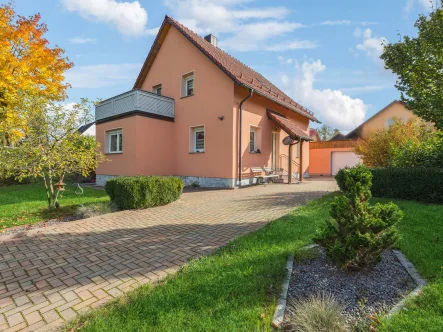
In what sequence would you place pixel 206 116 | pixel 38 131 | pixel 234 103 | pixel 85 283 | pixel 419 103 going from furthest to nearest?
1. pixel 206 116
2. pixel 234 103
3. pixel 38 131
4. pixel 419 103
5. pixel 85 283

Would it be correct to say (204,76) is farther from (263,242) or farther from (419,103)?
(263,242)

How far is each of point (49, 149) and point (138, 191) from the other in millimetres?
2422

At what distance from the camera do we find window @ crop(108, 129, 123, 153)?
13.8m

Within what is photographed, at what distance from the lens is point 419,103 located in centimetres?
541

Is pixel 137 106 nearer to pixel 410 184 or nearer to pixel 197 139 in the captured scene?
pixel 197 139

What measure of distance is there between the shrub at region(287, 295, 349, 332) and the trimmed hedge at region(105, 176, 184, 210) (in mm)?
5473

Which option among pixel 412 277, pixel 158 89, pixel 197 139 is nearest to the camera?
pixel 412 277

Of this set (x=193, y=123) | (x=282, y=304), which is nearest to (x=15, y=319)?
(x=282, y=304)

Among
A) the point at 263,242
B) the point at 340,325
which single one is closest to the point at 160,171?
the point at 263,242

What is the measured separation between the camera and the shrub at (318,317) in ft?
6.68

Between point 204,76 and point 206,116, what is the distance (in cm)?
208

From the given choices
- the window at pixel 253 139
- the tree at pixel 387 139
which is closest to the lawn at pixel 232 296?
the tree at pixel 387 139

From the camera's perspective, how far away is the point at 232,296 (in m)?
2.56

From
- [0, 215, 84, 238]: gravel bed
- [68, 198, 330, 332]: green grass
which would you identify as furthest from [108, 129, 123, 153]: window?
[68, 198, 330, 332]: green grass
